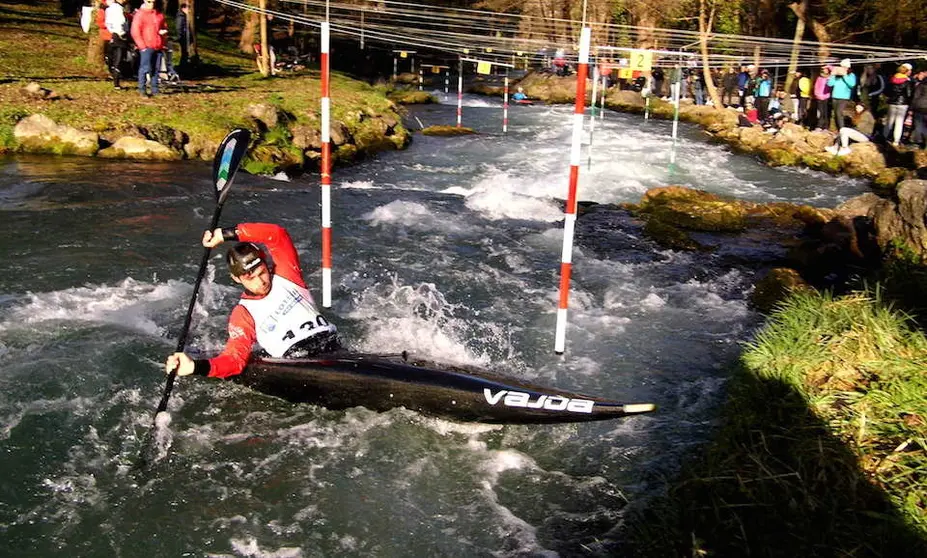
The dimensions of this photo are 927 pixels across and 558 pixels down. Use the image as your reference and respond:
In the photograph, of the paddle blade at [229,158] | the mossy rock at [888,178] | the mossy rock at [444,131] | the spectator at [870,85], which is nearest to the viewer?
the paddle blade at [229,158]

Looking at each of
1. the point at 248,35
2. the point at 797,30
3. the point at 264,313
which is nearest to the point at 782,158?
the point at 797,30

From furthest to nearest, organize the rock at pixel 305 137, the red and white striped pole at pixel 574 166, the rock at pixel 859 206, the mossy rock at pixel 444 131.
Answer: the mossy rock at pixel 444 131
the rock at pixel 305 137
the rock at pixel 859 206
the red and white striped pole at pixel 574 166

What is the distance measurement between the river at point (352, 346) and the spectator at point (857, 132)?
315 inches

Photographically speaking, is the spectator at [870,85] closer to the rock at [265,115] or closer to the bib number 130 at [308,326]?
the rock at [265,115]

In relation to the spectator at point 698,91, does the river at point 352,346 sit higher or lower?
lower

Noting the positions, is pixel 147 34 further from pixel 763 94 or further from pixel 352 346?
pixel 763 94

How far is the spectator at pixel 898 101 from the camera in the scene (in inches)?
604

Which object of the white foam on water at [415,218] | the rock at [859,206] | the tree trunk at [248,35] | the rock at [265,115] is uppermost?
the tree trunk at [248,35]

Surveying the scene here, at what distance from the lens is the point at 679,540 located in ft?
11.8

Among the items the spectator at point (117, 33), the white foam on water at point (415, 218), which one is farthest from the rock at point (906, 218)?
the spectator at point (117, 33)

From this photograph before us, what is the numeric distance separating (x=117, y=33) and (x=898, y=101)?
51.0 feet

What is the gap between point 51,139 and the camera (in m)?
11.5

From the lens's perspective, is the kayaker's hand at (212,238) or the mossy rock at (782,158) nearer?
the kayaker's hand at (212,238)

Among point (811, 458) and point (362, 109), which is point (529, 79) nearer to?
point (362, 109)
